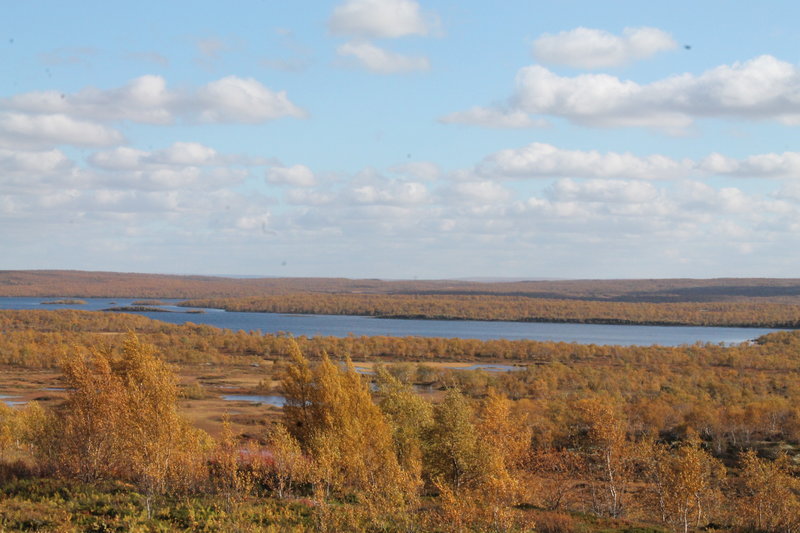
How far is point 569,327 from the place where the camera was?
197 m

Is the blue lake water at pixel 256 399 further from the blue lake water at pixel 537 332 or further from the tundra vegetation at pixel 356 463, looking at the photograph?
the blue lake water at pixel 537 332

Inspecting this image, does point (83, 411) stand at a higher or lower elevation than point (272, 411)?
higher

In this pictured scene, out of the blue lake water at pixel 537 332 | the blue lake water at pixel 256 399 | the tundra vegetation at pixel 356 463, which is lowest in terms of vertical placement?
the blue lake water at pixel 537 332

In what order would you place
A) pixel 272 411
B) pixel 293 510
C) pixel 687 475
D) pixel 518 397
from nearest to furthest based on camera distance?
pixel 293 510 → pixel 687 475 → pixel 272 411 → pixel 518 397

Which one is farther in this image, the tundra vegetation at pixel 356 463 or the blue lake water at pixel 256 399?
the blue lake water at pixel 256 399

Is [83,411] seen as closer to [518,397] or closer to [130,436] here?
[130,436]

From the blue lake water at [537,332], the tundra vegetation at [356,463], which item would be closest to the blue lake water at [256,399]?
the tundra vegetation at [356,463]

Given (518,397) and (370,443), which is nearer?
(370,443)

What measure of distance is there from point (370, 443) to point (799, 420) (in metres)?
36.7

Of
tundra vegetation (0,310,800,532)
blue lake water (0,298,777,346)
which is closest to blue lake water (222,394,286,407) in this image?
tundra vegetation (0,310,800,532)

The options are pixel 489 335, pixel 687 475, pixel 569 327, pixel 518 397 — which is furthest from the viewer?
pixel 569 327

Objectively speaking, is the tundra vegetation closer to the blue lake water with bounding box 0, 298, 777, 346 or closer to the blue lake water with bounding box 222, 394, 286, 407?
the blue lake water with bounding box 222, 394, 286, 407

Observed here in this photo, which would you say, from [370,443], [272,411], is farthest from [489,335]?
[370,443]

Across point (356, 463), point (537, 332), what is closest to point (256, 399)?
point (356, 463)
